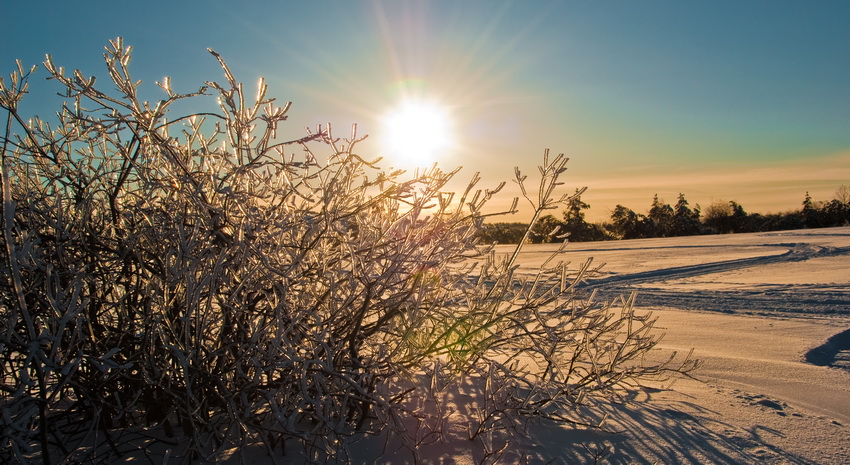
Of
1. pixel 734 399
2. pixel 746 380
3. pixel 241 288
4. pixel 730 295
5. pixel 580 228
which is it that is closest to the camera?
pixel 241 288

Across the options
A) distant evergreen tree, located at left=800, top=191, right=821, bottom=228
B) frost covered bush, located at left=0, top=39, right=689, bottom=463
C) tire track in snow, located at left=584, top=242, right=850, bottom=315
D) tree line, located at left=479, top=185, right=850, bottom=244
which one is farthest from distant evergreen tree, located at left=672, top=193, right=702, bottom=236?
frost covered bush, located at left=0, top=39, right=689, bottom=463

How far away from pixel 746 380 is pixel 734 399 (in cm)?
42

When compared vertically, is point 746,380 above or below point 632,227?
below

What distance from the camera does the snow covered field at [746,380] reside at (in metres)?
2.10

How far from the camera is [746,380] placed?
300cm

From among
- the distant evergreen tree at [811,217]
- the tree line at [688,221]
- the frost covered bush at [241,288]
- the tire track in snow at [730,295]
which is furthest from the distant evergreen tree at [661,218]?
the frost covered bush at [241,288]

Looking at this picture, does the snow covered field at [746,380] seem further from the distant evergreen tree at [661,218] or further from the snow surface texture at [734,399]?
the distant evergreen tree at [661,218]

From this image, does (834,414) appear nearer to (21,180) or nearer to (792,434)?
(792,434)

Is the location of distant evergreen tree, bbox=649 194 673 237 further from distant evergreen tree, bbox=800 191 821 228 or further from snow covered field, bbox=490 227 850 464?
snow covered field, bbox=490 227 850 464

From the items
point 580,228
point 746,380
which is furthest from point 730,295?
point 580,228

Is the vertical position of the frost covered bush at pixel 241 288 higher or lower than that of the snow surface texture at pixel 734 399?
higher

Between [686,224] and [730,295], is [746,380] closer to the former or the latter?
[730,295]

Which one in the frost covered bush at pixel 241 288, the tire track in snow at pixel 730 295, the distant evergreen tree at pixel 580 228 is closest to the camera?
the frost covered bush at pixel 241 288

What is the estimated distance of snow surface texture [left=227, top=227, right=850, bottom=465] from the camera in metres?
2.05
